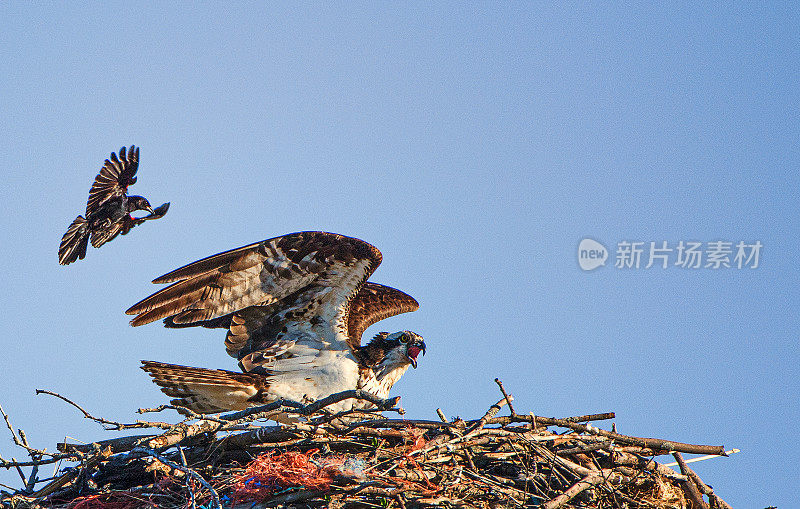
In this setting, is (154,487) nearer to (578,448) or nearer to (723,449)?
(578,448)

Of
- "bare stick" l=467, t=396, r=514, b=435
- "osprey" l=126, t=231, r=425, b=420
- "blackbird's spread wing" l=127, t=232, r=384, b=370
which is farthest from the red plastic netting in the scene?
"blackbird's spread wing" l=127, t=232, r=384, b=370

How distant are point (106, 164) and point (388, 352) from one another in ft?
11.4

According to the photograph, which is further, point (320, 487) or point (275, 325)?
point (275, 325)

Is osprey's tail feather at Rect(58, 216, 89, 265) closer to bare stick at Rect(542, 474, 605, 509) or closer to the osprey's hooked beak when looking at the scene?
the osprey's hooked beak

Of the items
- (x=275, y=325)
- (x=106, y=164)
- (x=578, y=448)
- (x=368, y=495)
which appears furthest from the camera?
(x=106, y=164)

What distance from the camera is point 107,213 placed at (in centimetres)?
789

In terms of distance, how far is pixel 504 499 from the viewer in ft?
17.1

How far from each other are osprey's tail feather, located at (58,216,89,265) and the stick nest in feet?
8.33

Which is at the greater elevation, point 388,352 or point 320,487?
point 388,352

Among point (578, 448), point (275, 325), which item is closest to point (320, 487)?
point (578, 448)

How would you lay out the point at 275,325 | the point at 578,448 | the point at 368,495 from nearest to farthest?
the point at 368,495 < the point at 578,448 < the point at 275,325

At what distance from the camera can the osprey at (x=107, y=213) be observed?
25.3 ft

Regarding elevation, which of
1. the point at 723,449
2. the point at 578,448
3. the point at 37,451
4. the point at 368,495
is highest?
the point at 723,449

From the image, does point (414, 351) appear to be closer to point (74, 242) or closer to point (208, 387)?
point (208, 387)
